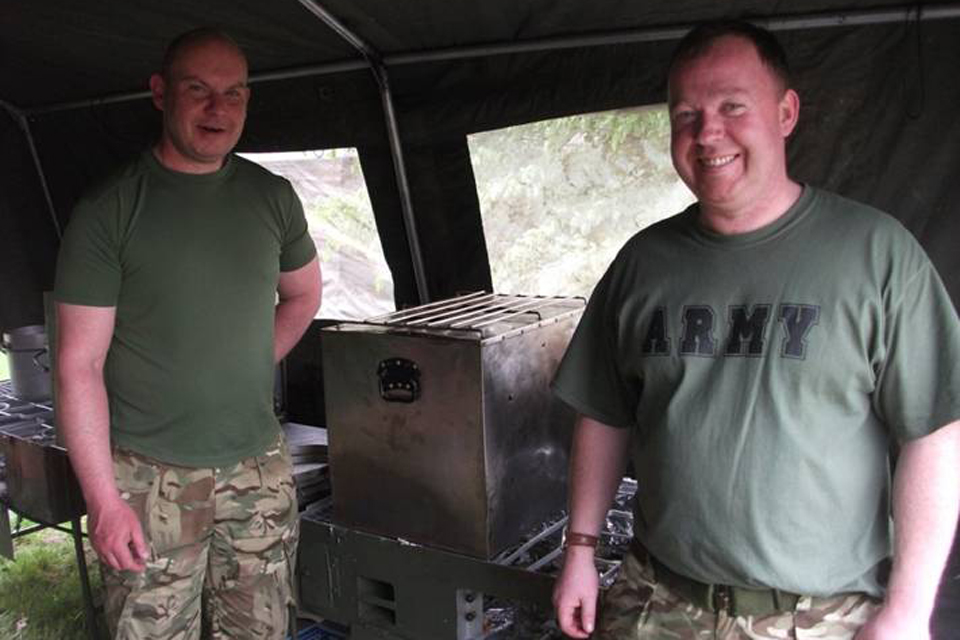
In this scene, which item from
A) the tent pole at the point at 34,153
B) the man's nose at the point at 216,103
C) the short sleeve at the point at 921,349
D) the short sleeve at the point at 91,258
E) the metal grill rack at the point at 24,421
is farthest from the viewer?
the tent pole at the point at 34,153

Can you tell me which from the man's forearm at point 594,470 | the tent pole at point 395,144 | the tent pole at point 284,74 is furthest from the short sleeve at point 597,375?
the tent pole at point 284,74

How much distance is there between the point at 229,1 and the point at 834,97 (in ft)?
6.57

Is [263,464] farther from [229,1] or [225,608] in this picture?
[229,1]

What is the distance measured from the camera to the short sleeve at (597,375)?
5.29ft

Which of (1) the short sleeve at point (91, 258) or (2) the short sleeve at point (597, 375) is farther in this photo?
(1) the short sleeve at point (91, 258)

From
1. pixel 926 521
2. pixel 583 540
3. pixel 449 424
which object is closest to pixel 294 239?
pixel 449 424

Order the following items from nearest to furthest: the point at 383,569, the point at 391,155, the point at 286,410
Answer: the point at 383,569
the point at 391,155
the point at 286,410

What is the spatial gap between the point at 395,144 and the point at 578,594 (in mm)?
2051

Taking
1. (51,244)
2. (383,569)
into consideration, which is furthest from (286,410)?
(51,244)

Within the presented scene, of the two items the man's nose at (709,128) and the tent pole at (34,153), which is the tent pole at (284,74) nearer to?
the tent pole at (34,153)

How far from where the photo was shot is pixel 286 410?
379cm

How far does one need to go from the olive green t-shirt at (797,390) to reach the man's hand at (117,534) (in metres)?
1.20

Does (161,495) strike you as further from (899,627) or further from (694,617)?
(899,627)

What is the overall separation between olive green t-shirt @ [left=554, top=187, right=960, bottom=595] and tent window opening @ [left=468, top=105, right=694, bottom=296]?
146cm
